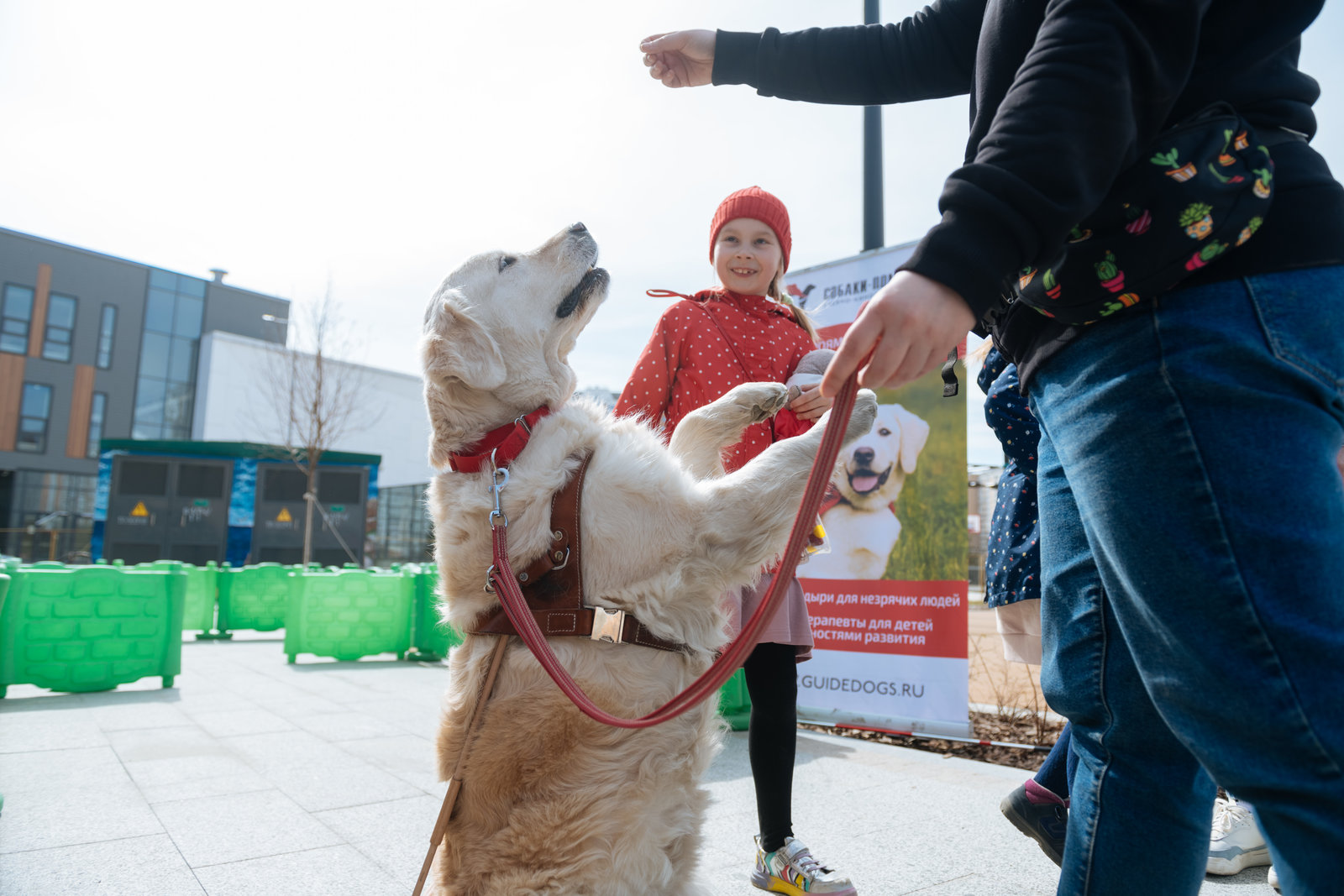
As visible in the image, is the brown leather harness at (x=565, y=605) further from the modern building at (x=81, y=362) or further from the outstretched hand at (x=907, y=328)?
the modern building at (x=81, y=362)

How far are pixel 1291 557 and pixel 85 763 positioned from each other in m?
5.07

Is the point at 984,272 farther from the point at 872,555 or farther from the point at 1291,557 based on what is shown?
the point at 872,555

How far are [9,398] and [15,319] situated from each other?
3031 mm

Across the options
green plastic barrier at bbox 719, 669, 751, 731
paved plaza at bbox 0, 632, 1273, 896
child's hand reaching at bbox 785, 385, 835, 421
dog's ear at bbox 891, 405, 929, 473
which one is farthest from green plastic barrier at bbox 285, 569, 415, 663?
child's hand reaching at bbox 785, 385, 835, 421

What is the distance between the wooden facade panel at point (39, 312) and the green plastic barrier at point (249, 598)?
26769 millimetres

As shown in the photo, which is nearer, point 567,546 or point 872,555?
point 567,546

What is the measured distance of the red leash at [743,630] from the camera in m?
1.26

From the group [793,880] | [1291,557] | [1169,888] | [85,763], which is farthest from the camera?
[85,763]

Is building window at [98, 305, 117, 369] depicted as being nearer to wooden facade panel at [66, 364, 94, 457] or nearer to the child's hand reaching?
wooden facade panel at [66, 364, 94, 457]

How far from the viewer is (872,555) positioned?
17.5ft

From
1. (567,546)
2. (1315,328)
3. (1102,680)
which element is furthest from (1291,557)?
(567,546)

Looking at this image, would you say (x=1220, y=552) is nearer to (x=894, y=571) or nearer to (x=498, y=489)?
(x=498, y=489)

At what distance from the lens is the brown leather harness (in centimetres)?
176

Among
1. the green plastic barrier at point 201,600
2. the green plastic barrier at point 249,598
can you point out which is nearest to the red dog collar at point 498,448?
the green plastic barrier at point 249,598
